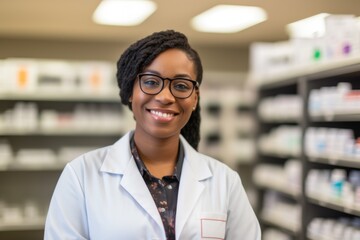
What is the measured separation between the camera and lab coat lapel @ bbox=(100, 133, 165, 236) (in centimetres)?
159

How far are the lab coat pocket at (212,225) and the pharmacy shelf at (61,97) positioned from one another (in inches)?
154

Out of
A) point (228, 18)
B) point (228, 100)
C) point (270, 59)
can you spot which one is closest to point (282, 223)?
point (270, 59)

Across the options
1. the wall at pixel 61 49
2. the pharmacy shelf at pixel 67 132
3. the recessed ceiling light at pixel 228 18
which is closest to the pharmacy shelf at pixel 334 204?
the recessed ceiling light at pixel 228 18

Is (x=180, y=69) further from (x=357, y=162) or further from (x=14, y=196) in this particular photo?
(x=14, y=196)

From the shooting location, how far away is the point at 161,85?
5.27 ft

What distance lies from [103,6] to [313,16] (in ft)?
8.88

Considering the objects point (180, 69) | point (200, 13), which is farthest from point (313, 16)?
point (200, 13)

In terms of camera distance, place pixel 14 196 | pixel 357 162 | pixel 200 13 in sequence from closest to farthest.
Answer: pixel 357 162 < pixel 200 13 < pixel 14 196

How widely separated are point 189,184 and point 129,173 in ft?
0.69

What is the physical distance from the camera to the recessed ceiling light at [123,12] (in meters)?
4.98

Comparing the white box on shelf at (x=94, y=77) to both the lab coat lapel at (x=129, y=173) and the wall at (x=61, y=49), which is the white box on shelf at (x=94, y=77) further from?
the lab coat lapel at (x=129, y=173)

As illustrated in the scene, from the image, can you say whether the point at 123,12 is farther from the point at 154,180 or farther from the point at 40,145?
the point at 154,180

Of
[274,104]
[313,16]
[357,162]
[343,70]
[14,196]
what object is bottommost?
[14,196]

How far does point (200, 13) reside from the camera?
5.27 m
